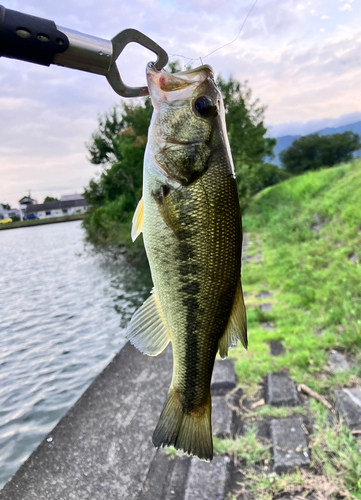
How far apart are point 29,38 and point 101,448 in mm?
4340

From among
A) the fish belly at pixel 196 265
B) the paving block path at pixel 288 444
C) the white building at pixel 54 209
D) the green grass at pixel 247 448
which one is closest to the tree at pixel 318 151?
the white building at pixel 54 209

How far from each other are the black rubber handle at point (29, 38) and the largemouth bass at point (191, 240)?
1.07 ft

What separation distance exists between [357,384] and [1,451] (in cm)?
459

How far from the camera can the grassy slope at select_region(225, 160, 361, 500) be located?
323 cm

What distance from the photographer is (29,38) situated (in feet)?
3.46

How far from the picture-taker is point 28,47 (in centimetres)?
106

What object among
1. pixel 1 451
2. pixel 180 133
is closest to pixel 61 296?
pixel 1 451

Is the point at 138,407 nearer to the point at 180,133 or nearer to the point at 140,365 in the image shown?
the point at 140,365

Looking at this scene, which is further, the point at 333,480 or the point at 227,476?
the point at 227,476

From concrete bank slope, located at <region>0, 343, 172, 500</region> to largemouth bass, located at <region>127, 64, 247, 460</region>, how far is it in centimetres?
290

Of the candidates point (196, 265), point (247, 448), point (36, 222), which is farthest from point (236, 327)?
point (36, 222)

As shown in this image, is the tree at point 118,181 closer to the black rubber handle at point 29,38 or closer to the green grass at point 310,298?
the green grass at point 310,298

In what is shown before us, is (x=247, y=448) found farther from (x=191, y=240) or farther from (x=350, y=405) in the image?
(x=191, y=240)

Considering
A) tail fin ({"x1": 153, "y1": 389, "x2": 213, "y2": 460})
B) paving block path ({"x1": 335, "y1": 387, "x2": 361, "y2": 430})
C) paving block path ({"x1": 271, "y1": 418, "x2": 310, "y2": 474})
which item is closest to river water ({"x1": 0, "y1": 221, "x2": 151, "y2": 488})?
paving block path ({"x1": 271, "y1": 418, "x2": 310, "y2": 474})
